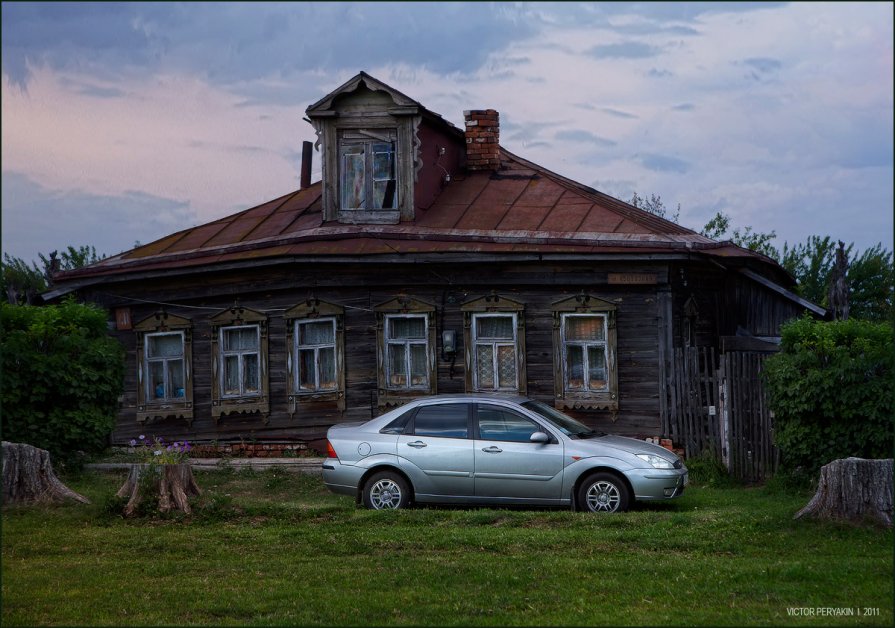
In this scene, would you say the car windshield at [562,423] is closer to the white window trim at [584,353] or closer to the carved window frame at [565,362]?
the carved window frame at [565,362]

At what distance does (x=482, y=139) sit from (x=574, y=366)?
6097 mm

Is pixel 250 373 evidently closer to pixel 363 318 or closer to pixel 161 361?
pixel 161 361

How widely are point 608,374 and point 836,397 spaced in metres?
5.51

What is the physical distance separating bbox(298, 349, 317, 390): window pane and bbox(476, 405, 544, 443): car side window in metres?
8.16

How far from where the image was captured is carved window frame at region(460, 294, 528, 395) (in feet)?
66.5

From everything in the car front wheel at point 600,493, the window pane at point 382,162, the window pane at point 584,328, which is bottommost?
the car front wheel at point 600,493

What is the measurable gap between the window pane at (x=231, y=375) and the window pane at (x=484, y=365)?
499 centimetres

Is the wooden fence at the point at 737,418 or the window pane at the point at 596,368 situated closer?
the wooden fence at the point at 737,418

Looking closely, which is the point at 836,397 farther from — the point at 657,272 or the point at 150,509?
the point at 150,509

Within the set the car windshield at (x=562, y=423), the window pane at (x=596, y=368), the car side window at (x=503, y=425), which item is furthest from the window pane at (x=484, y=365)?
the car side window at (x=503, y=425)

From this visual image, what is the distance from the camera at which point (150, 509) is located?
13.3 metres

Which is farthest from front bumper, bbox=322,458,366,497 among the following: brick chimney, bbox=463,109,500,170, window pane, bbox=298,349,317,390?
brick chimney, bbox=463,109,500,170

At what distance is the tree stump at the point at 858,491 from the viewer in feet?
36.6

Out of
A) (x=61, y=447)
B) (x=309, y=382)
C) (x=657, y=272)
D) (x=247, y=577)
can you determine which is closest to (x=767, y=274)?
(x=657, y=272)
